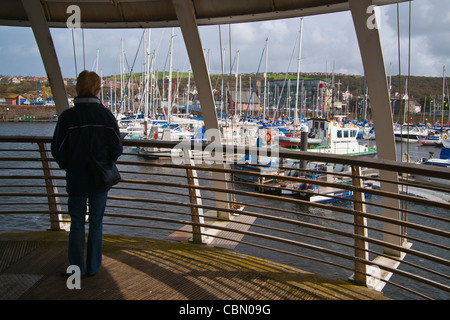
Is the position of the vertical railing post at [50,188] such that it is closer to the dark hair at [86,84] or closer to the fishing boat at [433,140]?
the dark hair at [86,84]

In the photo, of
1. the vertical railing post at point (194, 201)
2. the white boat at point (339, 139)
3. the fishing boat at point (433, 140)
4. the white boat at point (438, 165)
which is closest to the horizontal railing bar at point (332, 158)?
the vertical railing post at point (194, 201)

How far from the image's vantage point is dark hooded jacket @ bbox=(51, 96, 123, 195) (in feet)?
8.89

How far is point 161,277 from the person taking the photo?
10.1ft

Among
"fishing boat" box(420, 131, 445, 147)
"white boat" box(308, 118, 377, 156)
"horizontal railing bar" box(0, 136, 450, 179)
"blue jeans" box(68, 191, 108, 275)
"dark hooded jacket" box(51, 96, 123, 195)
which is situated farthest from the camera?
"fishing boat" box(420, 131, 445, 147)

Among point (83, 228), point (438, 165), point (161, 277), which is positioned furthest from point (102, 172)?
point (438, 165)

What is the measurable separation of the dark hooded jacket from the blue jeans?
115mm

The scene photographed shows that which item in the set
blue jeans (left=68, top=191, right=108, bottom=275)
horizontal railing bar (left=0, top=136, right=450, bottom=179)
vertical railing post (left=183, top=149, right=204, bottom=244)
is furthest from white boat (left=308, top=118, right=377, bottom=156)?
blue jeans (left=68, top=191, right=108, bottom=275)

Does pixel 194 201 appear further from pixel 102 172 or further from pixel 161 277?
pixel 102 172

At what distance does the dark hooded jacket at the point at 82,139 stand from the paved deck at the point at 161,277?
79 cm

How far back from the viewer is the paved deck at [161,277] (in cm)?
278

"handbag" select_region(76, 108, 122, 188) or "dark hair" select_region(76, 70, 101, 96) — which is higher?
"dark hair" select_region(76, 70, 101, 96)

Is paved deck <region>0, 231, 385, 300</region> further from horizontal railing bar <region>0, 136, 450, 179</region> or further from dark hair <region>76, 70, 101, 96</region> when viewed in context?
dark hair <region>76, 70, 101, 96</region>
